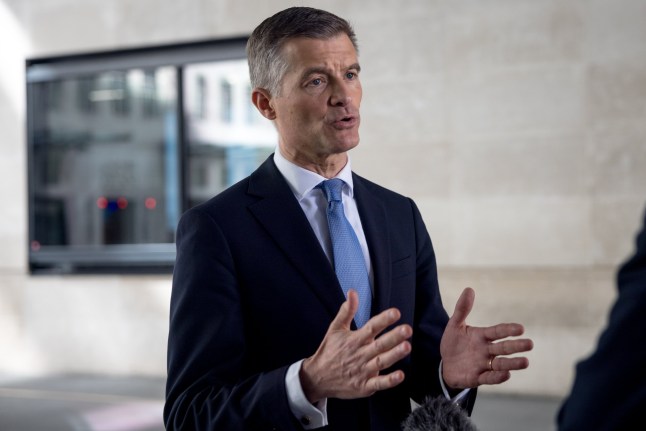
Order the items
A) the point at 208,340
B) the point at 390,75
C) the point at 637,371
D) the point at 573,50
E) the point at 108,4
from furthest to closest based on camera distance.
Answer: the point at 108,4 < the point at 390,75 < the point at 573,50 < the point at 208,340 < the point at 637,371

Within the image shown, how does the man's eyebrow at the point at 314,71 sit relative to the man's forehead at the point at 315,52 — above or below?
below

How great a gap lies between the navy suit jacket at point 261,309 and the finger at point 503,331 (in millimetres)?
209

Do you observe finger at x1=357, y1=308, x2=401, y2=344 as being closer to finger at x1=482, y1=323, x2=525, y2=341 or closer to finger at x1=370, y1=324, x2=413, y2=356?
finger at x1=370, y1=324, x2=413, y2=356

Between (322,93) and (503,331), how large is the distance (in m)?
0.65

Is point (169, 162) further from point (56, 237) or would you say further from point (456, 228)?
point (456, 228)

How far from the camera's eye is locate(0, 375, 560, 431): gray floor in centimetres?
576

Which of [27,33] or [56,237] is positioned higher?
[27,33]

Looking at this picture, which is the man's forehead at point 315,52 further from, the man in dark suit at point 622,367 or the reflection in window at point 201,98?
the reflection in window at point 201,98

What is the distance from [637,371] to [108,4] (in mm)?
7800

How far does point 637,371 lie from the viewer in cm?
94

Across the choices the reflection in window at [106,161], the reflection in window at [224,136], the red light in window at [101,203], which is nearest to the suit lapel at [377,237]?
the reflection in window at [224,136]

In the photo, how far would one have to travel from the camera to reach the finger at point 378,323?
151 cm

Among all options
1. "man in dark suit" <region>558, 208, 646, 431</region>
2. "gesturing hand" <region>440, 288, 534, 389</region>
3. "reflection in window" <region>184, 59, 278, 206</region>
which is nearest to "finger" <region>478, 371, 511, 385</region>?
"gesturing hand" <region>440, 288, 534, 389</region>

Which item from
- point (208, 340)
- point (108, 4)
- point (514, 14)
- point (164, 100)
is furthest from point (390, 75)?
point (208, 340)
